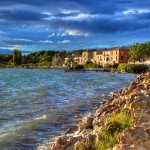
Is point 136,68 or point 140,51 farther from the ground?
point 140,51

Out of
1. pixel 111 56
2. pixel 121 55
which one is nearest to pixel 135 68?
pixel 121 55

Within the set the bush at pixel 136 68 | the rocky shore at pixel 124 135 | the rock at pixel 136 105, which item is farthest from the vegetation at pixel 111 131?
the bush at pixel 136 68

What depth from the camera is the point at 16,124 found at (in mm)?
19469

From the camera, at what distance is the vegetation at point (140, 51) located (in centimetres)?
14662

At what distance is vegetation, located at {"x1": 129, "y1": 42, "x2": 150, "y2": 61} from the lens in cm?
14662

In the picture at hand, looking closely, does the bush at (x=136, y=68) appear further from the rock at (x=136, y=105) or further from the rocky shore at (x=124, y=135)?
the rocky shore at (x=124, y=135)

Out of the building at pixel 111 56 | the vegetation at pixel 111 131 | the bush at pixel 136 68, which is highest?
the building at pixel 111 56

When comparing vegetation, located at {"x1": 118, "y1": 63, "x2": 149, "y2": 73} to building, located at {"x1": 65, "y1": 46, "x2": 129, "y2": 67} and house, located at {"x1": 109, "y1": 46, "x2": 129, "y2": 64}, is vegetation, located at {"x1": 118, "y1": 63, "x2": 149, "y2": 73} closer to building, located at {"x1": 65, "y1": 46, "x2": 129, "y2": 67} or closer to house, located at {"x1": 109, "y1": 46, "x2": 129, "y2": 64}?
house, located at {"x1": 109, "y1": 46, "x2": 129, "y2": 64}

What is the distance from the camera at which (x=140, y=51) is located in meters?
147

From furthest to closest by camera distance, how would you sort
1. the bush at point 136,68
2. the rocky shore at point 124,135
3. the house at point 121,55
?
the house at point 121,55, the bush at point 136,68, the rocky shore at point 124,135

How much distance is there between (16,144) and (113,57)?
157 m

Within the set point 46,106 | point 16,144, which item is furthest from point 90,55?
point 16,144

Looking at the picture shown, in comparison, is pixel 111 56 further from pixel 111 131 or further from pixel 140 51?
pixel 111 131

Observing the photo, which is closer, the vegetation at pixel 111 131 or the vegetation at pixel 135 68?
the vegetation at pixel 111 131
